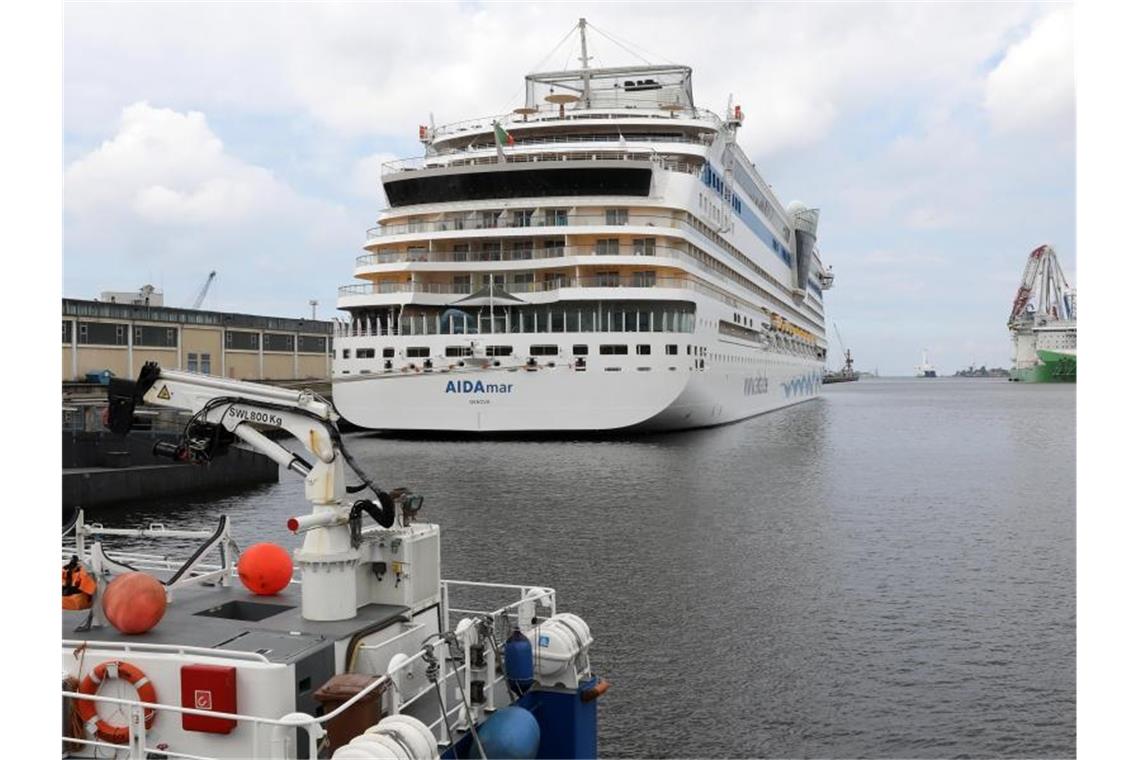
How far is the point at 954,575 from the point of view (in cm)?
2255

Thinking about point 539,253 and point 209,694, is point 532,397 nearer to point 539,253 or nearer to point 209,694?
point 539,253

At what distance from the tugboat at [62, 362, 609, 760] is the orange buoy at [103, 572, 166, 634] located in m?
0.02

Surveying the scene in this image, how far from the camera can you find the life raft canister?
439 inches

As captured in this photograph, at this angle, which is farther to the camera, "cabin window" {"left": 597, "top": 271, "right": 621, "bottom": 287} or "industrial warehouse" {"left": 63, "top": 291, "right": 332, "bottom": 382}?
"industrial warehouse" {"left": 63, "top": 291, "right": 332, "bottom": 382}

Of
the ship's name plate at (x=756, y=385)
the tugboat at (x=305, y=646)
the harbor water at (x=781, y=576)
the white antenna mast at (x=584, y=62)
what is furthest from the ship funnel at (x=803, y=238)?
the tugboat at (x=305, y=646)

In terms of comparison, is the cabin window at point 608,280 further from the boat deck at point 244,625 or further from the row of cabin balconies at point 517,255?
the boat deck at point 244,625

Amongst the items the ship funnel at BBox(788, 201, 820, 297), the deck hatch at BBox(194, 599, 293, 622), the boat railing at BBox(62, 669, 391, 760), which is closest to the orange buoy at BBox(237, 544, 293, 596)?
the deck hatch at BBox(194, 599, 293, 622)

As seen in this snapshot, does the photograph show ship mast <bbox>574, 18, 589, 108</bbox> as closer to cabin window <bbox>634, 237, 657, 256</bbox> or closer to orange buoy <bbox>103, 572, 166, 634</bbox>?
cabin window <bbox>634, 237, 657, 256</bbox>

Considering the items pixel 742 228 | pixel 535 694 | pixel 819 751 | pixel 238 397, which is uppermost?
pixel 742 228

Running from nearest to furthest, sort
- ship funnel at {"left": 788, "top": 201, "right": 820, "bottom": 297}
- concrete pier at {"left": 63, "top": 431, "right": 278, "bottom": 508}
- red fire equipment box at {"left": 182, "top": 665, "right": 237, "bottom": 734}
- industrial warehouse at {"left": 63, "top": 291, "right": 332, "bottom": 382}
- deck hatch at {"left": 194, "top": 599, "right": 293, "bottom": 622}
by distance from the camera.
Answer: red fire equipment box at {"left": 182, "top": 665, "right": 237, "bottom": 734}
deck hatch at {"left": 194, "top": 599, "right": 293, "bottom": 622}
concrete pier at {"left": 63, "top": 431, "right": 278, "bottom": 508}
industrial warehouse at {"left": 63, "top": 291, "right": 332, "bottom": 382}
ship funnel at {"left": 788, "top": 201, "right": 820, "bottom": 297}

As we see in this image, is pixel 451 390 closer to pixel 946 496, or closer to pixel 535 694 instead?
pixel 946 496

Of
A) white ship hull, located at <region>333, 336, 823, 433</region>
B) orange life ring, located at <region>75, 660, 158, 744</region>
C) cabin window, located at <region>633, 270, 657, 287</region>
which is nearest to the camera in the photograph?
orange life ring, located at <region>75, 660, 158, 744</region>
